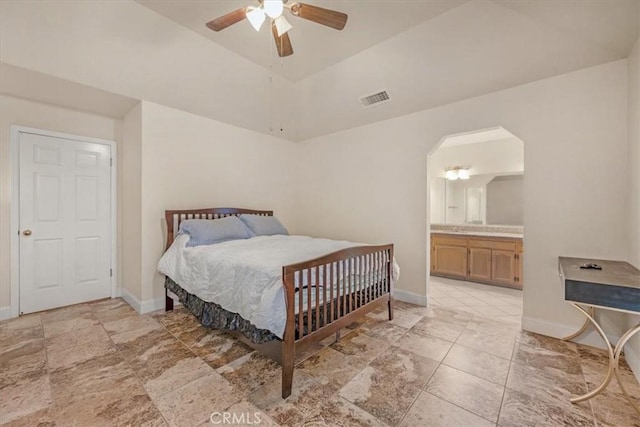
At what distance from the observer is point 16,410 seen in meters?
1.71

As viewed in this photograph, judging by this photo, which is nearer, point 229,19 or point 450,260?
point 229,19

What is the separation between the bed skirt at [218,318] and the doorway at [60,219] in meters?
1.37

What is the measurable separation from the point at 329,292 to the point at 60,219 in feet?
12.0

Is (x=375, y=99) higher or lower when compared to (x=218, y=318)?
higher

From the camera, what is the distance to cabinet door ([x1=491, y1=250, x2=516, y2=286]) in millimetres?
4152

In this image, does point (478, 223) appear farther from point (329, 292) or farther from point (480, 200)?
point (329, 292)

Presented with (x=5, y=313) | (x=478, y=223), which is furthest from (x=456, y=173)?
(x=5, y=313)

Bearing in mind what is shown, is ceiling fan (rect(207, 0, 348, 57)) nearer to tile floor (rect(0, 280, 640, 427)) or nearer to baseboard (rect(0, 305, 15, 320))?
tile floor (rect(0, 280, 640, 427))

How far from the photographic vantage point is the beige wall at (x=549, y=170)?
243 cm

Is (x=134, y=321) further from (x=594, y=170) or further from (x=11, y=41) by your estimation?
(x=594, y=170)

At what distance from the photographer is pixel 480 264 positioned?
175 inches

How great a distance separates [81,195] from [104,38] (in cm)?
212

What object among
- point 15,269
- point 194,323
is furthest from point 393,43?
point 15,269

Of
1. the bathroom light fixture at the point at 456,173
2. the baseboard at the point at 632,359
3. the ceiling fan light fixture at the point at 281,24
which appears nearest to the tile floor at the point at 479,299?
the baseboard at the point at 632,359
